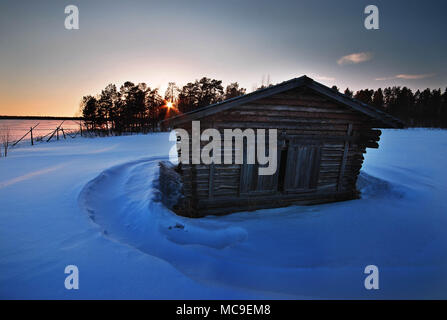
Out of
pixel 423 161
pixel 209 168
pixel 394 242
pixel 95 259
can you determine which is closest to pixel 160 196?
pixel 209 168

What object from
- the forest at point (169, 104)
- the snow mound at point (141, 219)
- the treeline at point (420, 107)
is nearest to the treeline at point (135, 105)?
the forest at point (169, 104)

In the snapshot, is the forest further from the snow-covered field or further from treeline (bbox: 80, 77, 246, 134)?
the snow-covered field

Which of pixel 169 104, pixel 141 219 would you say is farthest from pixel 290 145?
pixel 169 104

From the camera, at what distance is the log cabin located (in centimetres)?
701

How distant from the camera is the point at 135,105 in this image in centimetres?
Result: 4594

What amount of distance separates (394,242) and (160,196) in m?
8.31

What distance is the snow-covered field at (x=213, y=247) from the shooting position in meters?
3.90

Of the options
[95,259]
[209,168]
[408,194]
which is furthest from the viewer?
[408,194]

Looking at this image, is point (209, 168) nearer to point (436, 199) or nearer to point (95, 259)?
point (95, 259)

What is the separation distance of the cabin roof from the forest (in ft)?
129

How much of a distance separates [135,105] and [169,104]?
45.9ft

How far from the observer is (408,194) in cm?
910

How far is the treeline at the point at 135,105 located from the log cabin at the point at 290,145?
116 feet

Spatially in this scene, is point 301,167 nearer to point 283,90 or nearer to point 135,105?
point 283,90
